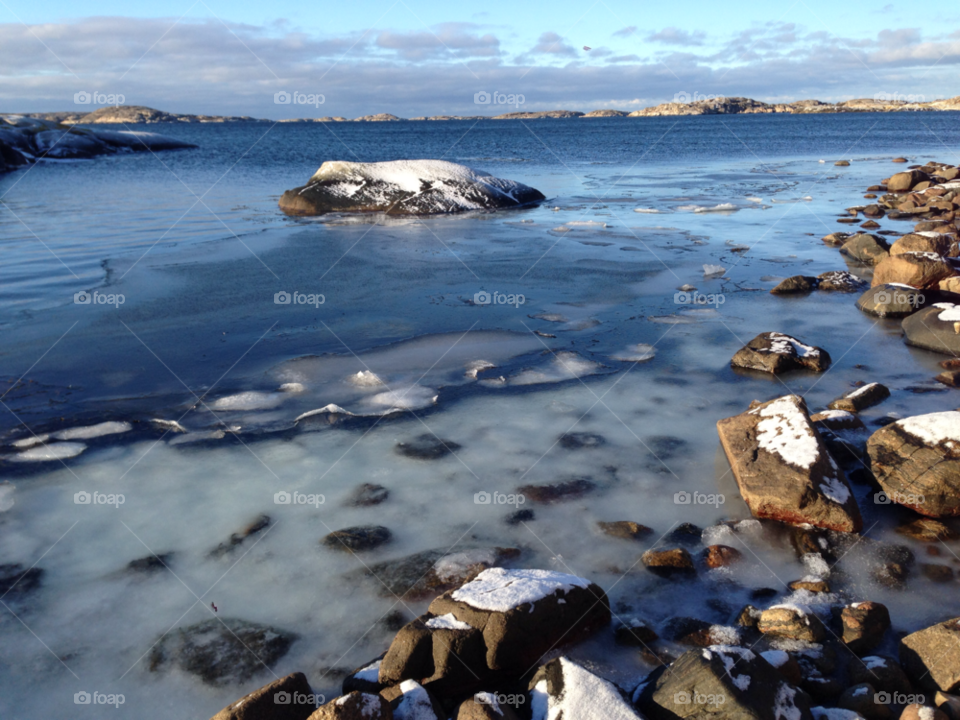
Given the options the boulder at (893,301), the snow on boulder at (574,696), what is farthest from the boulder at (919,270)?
the snow on boulder at (574,696)

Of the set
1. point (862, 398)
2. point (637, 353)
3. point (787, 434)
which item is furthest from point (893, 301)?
point (787, 434)

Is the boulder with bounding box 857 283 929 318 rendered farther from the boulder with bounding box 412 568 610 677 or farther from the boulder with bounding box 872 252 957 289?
the boulder with bounding box 412 568 610 677

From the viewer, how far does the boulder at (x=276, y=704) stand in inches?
126

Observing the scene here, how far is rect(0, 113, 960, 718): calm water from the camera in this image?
164 inches

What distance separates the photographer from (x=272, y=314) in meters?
9.80

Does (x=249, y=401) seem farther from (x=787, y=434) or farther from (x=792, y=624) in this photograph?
(x=792, y=624)

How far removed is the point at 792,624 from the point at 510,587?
1637 millimetres

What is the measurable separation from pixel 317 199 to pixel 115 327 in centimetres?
1056

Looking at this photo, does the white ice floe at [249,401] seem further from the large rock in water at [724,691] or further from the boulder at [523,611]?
the large rock in water at [724,691]

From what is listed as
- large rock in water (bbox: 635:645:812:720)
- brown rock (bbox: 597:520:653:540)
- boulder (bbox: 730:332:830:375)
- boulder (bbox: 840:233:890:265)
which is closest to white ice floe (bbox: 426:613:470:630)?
large rock in water (bbox: 635:645:812:720)

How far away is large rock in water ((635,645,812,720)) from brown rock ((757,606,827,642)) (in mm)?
636

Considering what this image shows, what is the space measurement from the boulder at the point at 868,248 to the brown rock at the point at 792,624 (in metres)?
10.7

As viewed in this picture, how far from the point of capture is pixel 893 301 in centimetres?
950

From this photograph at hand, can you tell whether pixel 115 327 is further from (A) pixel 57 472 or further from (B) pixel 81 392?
(A) pixel 57 472
